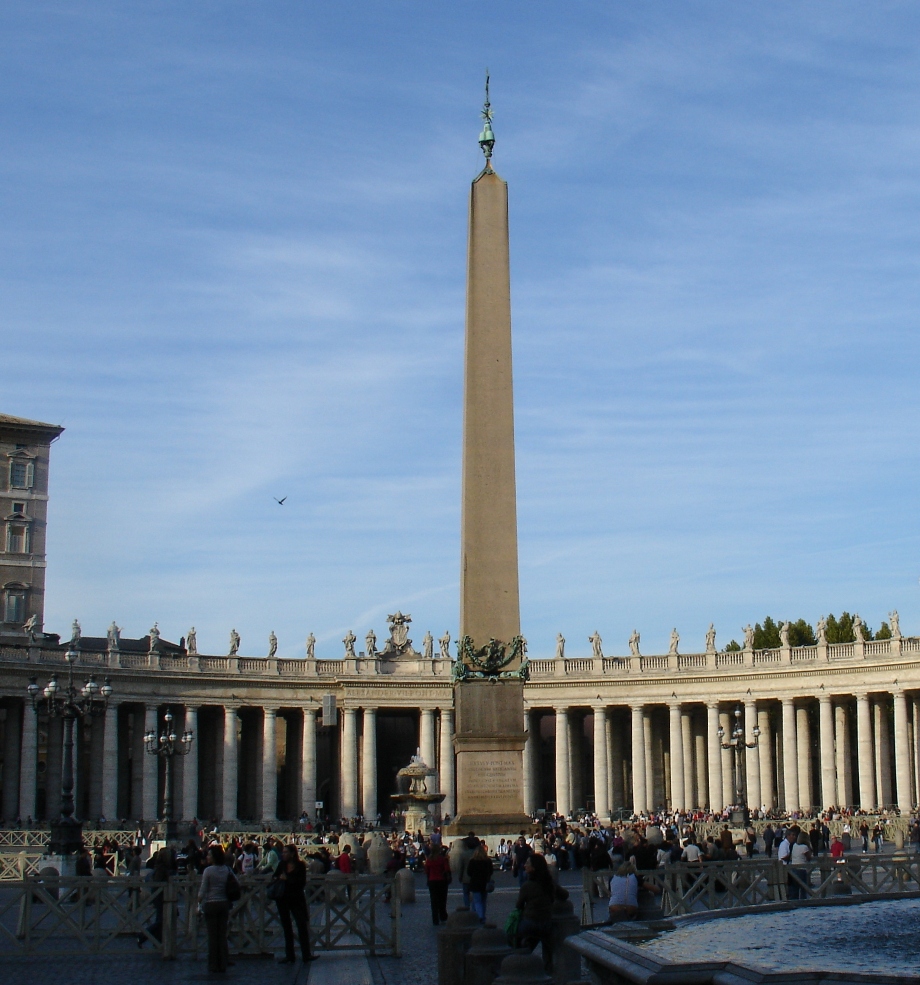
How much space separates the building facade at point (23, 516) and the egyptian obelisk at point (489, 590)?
54582 mm

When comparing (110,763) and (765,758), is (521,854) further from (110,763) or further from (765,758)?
(765,758)

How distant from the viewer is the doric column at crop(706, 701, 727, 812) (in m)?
70.0

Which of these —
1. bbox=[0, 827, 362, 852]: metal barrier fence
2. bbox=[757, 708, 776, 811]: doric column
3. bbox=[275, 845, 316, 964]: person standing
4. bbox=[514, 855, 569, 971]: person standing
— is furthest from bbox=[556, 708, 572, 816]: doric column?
bbox=[514, 855, 569, 971]: person standing

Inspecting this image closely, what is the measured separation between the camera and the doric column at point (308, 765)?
71188mm

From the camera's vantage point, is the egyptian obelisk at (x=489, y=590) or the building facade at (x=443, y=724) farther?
the building facade at (x=443, y=724)

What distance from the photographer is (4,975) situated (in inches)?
658

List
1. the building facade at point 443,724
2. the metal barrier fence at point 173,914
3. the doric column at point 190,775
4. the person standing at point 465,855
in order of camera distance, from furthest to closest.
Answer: the doric column at point 190,775 → the building facade at point 443,724 → the person standing at point 465,855 → the metal barrier fence at point 173,914

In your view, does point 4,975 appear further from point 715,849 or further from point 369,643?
point 369,643

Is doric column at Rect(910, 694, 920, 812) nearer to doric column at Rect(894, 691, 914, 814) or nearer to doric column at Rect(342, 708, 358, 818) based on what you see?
doric column at Rect(894, 691, 914, 814)

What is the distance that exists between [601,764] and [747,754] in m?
6.85

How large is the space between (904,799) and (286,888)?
50.7 m

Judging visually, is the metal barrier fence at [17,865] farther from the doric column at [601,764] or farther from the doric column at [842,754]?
the doric column at [842,754]

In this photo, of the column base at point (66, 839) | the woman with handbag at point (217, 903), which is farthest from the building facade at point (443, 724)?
the woman with handbag at point (217, 903)

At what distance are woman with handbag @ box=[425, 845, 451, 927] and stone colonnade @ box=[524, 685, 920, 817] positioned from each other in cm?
4213
